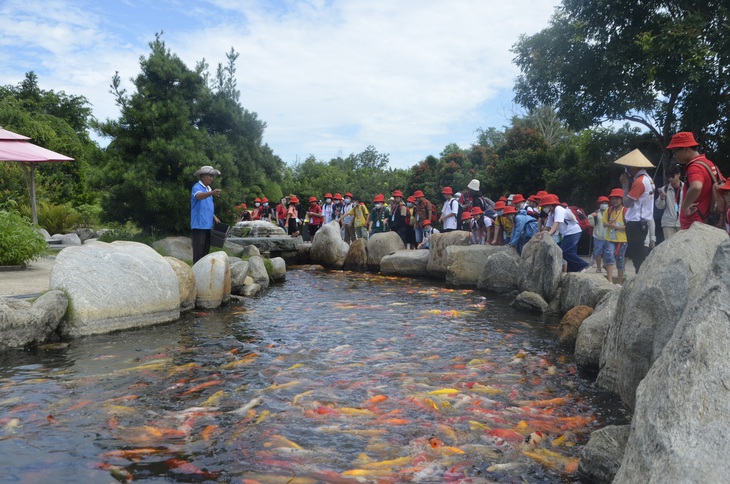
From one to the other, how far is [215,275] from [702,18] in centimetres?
1588

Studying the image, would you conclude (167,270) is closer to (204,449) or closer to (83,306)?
(83,306)

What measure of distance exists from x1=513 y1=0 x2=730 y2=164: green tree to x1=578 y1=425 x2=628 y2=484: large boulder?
15.6m

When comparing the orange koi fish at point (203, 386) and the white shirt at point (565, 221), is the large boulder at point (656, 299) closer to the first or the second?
the orange koi fish at point (203, 386)

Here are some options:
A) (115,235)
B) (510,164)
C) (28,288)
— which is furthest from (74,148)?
(28,288)

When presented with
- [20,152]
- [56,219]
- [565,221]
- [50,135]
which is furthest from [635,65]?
[50,135]

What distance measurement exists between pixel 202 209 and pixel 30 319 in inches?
173

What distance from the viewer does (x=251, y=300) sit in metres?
13.3

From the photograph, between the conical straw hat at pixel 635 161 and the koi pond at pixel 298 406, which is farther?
the conical straw hat at pixel 635 161

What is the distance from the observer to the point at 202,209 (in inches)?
477

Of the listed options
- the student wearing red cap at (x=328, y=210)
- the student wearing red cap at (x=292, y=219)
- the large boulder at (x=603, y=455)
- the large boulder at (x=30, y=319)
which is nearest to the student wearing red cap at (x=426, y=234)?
the student wearing red cap at (x=328, y=210)

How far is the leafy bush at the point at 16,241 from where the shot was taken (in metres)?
12.1

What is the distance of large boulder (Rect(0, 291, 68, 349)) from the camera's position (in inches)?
318

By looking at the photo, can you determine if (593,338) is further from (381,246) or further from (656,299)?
(381,246)

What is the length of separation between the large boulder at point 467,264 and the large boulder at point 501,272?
481 mm
